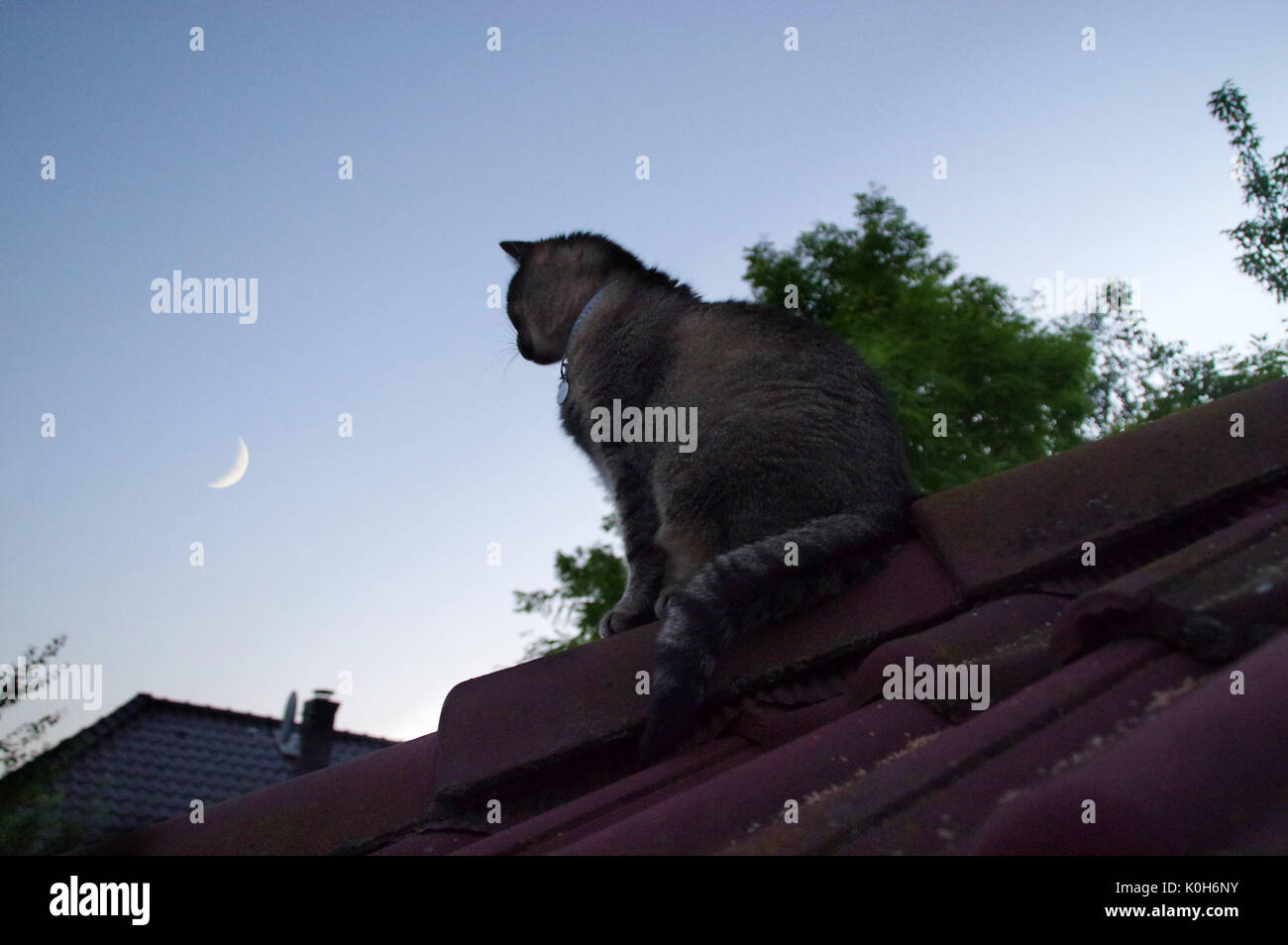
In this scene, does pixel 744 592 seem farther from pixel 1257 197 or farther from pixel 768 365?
pixel 1257 197

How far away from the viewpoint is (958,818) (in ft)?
2.90

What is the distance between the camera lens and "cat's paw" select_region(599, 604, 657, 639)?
109 inches

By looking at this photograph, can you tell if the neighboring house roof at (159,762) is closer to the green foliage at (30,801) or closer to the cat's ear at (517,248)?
the green foliage at (30,801)

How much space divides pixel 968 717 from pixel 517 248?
3808 mm

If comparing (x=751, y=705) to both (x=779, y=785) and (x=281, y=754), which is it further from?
(x=281, y=754)

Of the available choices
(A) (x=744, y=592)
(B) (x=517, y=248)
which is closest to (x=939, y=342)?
(B) (x=517, y=248)

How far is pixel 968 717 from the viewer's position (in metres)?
1.35

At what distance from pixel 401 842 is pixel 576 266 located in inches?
126

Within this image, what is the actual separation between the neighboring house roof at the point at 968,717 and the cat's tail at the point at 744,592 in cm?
6

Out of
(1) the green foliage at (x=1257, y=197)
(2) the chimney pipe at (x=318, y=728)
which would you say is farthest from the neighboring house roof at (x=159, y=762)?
(1) the green foliage at (x=1257, y=197)

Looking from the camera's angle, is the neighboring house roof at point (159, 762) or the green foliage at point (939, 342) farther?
the green foliage at point (939, 342)

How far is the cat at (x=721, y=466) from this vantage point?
191 centimetres
